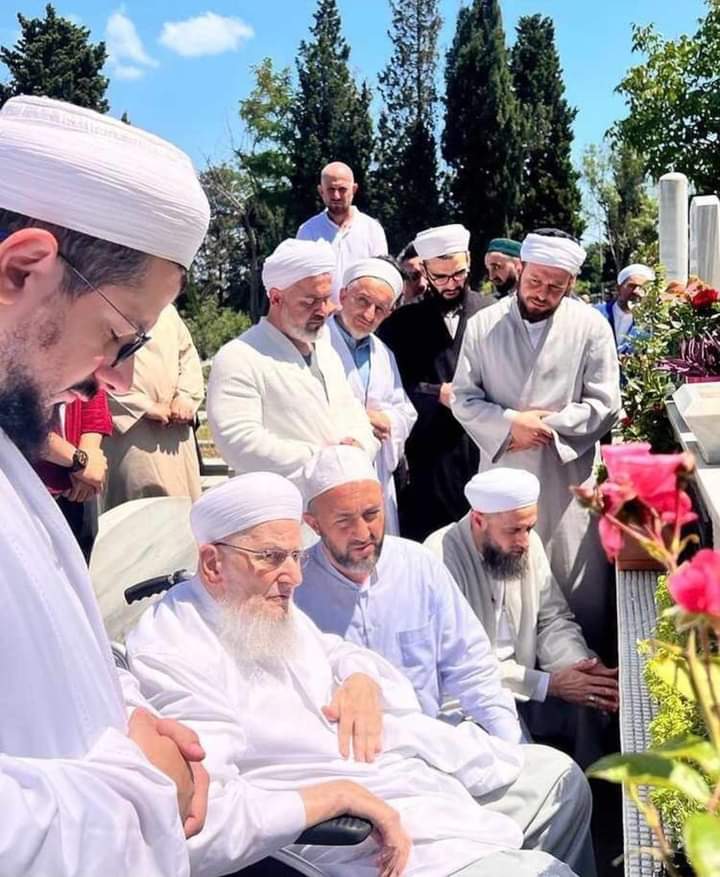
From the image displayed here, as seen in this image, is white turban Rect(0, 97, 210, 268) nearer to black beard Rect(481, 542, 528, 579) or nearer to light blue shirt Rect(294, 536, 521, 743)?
light blue shirt Rect(294, 536, 521, 743)

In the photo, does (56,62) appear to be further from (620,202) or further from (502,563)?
(502,563)

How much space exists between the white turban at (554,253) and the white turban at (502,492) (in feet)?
4.38

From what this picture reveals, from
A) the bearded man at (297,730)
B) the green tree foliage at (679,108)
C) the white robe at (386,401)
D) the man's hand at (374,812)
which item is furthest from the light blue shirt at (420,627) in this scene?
the green tree foliage at (679,108)

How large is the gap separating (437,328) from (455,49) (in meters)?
45.3

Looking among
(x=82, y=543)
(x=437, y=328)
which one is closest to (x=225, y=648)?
(x=82, y=543)

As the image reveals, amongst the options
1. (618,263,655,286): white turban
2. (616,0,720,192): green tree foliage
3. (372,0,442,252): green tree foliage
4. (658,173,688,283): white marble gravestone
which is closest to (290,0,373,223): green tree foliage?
(372,0,442,252): green tree foliage

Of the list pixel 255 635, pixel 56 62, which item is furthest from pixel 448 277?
pixel 56 62

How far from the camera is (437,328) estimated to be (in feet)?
18.5

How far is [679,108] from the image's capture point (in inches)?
1086

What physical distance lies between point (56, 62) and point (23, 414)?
41.7 m

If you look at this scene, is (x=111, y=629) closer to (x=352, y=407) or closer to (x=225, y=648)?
(x=225, y=648)

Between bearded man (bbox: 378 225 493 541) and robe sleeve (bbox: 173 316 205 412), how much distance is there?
3.56 feet

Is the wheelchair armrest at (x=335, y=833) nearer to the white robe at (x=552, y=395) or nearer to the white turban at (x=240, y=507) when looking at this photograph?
the white turban at (x=240, y=507)

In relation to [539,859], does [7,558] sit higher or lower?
higher
